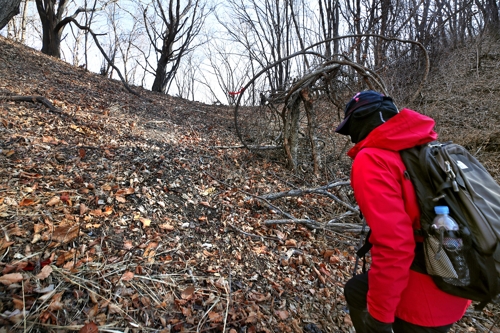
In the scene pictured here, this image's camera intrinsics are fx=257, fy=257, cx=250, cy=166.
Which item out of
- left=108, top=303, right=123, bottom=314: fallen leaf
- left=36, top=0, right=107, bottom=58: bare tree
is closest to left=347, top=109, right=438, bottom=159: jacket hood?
left=108, top=303, right=123, bottom=314: fallen leaf

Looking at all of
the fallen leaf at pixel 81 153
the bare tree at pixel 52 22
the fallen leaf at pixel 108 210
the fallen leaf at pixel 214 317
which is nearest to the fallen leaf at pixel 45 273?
the fallen leaf at pixel 108 210

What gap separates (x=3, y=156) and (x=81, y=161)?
0.73 meters

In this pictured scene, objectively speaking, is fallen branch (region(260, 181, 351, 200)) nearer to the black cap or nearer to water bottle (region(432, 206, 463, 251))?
the black cap

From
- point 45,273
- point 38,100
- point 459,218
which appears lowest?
point 45,273

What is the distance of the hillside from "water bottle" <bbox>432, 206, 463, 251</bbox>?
1.51 metres

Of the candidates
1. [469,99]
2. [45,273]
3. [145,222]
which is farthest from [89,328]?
[469,99]

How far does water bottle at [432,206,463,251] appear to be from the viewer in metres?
1.12

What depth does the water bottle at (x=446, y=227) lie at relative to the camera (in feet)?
3.69

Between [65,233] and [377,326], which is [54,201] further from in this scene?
[377,326]

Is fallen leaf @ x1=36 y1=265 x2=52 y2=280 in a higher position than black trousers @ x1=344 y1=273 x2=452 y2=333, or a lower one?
higher

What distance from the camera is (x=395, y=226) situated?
1.20 meters

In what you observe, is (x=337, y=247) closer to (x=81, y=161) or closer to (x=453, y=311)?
(x=453, y=311)

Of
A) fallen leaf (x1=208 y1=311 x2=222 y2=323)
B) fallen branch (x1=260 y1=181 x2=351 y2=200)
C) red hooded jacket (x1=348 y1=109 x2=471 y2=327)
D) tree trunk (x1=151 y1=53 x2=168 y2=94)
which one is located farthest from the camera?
tree trunk (x1=151 y1=53 x2=168 y2=94)

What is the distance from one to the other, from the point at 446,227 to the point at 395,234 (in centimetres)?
20
